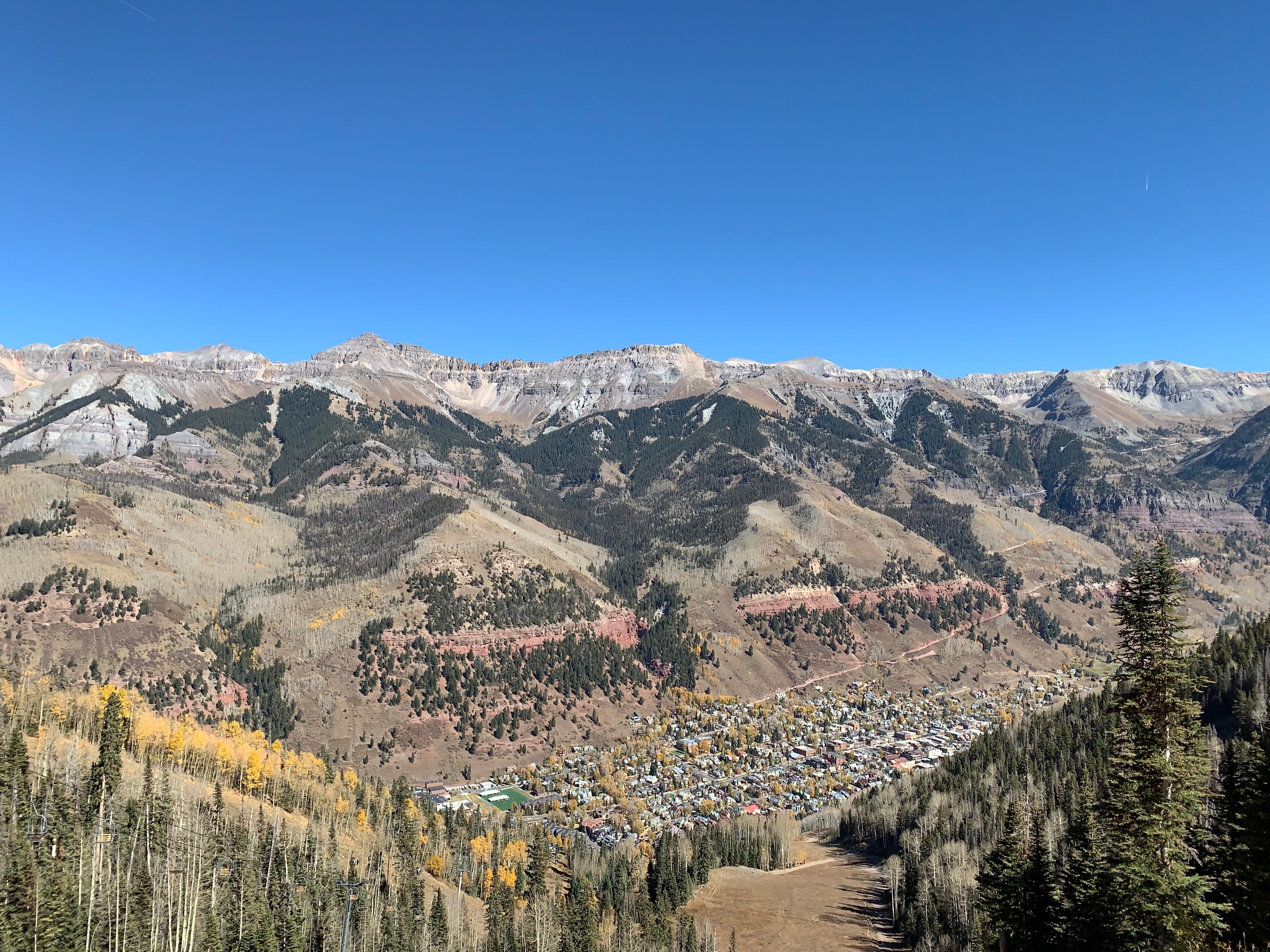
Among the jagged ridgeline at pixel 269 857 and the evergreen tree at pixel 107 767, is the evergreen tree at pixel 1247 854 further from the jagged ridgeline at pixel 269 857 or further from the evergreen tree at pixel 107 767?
the evergreen tree at pixel 107 767

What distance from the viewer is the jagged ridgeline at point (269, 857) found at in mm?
75438

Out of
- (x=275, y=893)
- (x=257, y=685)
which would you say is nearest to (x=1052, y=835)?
(x=275, y=893)

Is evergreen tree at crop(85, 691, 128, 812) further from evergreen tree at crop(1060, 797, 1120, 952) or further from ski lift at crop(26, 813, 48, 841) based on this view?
evergreen tree at crop(1060, 797, 1120, 952)

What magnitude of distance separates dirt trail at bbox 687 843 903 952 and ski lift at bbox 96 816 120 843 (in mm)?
80507

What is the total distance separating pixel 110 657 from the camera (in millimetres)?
183000

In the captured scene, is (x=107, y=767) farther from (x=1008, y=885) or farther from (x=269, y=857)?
(x=1008, y=885)

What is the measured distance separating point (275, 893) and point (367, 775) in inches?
3416

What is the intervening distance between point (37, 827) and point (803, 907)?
105 meters

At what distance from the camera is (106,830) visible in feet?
295

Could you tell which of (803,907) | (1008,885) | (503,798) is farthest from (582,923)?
(503,798)

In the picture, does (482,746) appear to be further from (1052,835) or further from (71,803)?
(1052,835)

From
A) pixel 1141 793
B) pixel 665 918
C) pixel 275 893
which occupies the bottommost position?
pixel 665 918

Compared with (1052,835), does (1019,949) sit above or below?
above

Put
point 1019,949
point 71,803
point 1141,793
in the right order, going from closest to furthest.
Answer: point 1141,793, point 1019,949, point 71,803
